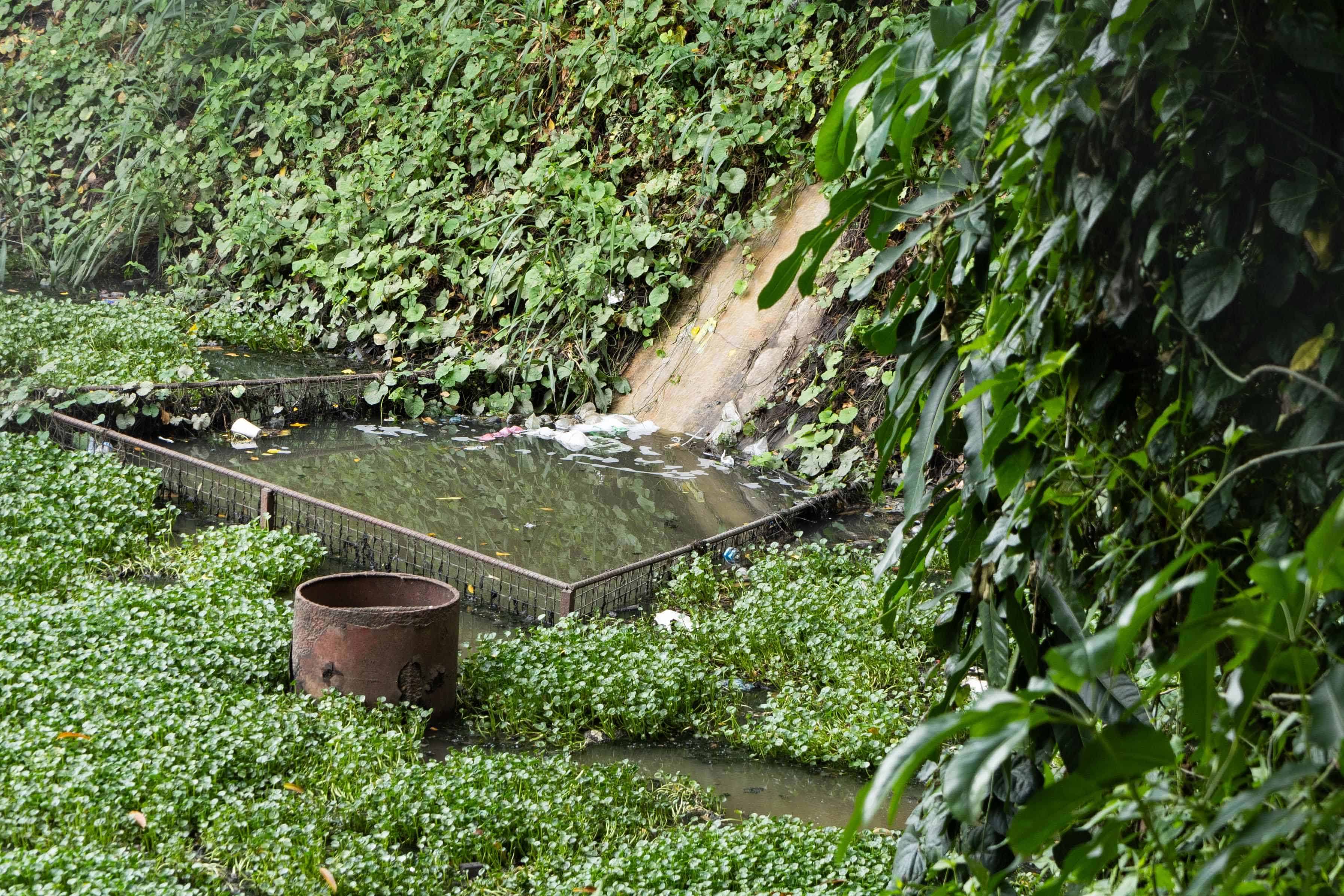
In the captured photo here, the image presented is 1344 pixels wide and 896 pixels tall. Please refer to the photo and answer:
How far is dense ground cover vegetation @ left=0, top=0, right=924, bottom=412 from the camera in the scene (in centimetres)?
877

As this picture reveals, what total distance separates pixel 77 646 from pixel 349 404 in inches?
169

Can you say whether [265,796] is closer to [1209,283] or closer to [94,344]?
[1209,283]

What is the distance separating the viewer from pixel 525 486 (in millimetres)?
6961

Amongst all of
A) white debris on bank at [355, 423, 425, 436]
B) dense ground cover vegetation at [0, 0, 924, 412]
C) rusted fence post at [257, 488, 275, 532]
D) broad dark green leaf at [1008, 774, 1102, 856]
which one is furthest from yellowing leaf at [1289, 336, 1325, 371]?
dense ground cover vegetation at [0, 0, 924, 412]

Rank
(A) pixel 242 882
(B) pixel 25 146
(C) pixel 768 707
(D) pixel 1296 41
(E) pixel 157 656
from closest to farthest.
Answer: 1. (D) pixel 1296 41
2. (A) pixel 242 882
3. (E) pixel 157 656
4. (C) pixel 768 707
5. (B) pixel 25 146

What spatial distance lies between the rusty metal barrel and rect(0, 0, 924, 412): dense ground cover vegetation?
4.52 meters

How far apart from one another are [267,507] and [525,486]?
169 cm

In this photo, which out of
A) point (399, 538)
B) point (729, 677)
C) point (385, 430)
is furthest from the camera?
point (385, 430)

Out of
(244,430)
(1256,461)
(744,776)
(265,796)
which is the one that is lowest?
(744,776)

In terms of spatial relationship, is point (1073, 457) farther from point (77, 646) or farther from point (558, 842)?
point (77, 646)

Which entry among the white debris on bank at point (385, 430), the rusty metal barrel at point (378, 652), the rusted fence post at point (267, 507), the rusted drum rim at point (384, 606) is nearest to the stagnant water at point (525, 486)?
the white debris on bank at point (385, 430)

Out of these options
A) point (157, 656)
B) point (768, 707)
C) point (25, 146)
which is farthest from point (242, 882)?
point (25, 146)

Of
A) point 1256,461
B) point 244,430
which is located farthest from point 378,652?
point 244,430

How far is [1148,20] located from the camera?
1215 mm
